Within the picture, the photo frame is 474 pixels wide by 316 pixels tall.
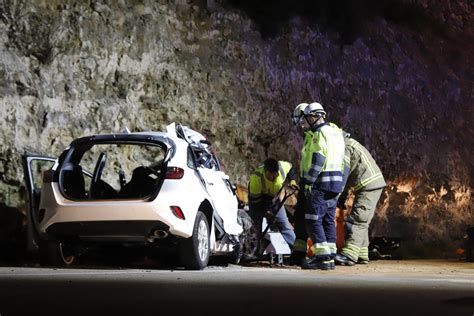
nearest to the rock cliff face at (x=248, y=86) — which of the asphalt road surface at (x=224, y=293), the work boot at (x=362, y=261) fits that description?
the work boot at (x=362, y=261)

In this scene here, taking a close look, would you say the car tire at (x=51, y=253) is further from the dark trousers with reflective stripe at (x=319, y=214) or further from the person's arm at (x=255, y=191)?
the person's arm at (x=255, y=191)

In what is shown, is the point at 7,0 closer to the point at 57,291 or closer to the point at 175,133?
the point at 175,133

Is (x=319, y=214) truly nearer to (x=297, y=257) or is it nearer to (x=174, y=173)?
(x=297, y=257)

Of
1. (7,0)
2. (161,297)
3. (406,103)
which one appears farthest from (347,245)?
(406,103)

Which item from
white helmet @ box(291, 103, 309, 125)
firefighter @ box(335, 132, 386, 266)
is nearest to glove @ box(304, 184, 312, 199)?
white helmet @ box(291, 103, 309, 125)

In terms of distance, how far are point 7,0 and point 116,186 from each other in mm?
3827

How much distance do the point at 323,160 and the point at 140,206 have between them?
2653 millimetres

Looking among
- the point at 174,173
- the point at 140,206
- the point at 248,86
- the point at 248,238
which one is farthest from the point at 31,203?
the point at 248,86

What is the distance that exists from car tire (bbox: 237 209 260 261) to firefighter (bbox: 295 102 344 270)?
68.7 inches

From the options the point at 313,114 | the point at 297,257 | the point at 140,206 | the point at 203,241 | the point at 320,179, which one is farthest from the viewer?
the point at 297,257

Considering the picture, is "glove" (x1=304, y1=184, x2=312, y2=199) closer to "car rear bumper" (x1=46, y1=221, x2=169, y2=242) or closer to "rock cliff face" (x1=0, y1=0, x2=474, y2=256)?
"car rear bumper" (x1=46, y1=221, x2=169, y2=242)

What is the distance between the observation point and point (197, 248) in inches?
416

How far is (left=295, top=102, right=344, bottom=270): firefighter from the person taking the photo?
37.1 ft

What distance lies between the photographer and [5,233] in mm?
13094
